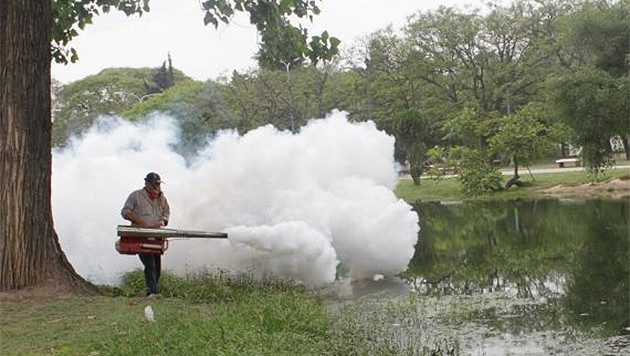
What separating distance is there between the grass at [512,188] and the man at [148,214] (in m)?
27.0

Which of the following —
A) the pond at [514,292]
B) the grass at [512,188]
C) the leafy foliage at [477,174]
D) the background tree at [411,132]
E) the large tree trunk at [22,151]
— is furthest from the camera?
the background tree at [411,132]

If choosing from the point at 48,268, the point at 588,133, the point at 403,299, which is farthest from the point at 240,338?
the point at 588,133

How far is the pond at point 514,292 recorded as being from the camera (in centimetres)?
927

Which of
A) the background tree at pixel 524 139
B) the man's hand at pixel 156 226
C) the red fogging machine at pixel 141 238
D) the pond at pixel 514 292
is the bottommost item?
the pond at pixel 514 292

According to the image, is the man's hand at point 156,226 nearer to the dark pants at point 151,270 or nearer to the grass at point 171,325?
the dark pants at point 151,270

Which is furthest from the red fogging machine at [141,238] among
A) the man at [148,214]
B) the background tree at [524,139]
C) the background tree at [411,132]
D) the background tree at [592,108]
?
the background tree at [411,132]

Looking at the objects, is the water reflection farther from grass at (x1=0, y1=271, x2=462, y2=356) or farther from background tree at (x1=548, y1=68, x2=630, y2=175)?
background tree at (x1=548, y1=68, x2=630, y2=175)

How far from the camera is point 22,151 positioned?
34.4 feet

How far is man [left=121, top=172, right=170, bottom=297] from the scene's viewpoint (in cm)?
1134

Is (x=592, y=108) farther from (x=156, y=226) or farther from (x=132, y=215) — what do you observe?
(x=132, y=215)

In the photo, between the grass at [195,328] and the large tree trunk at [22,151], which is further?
the large tree trunk at [22,151]

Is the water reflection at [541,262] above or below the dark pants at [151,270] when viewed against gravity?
below

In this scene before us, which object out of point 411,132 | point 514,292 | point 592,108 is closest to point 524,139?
point 592,108

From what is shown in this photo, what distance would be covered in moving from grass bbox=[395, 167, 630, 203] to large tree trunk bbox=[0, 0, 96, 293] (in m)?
28.5
